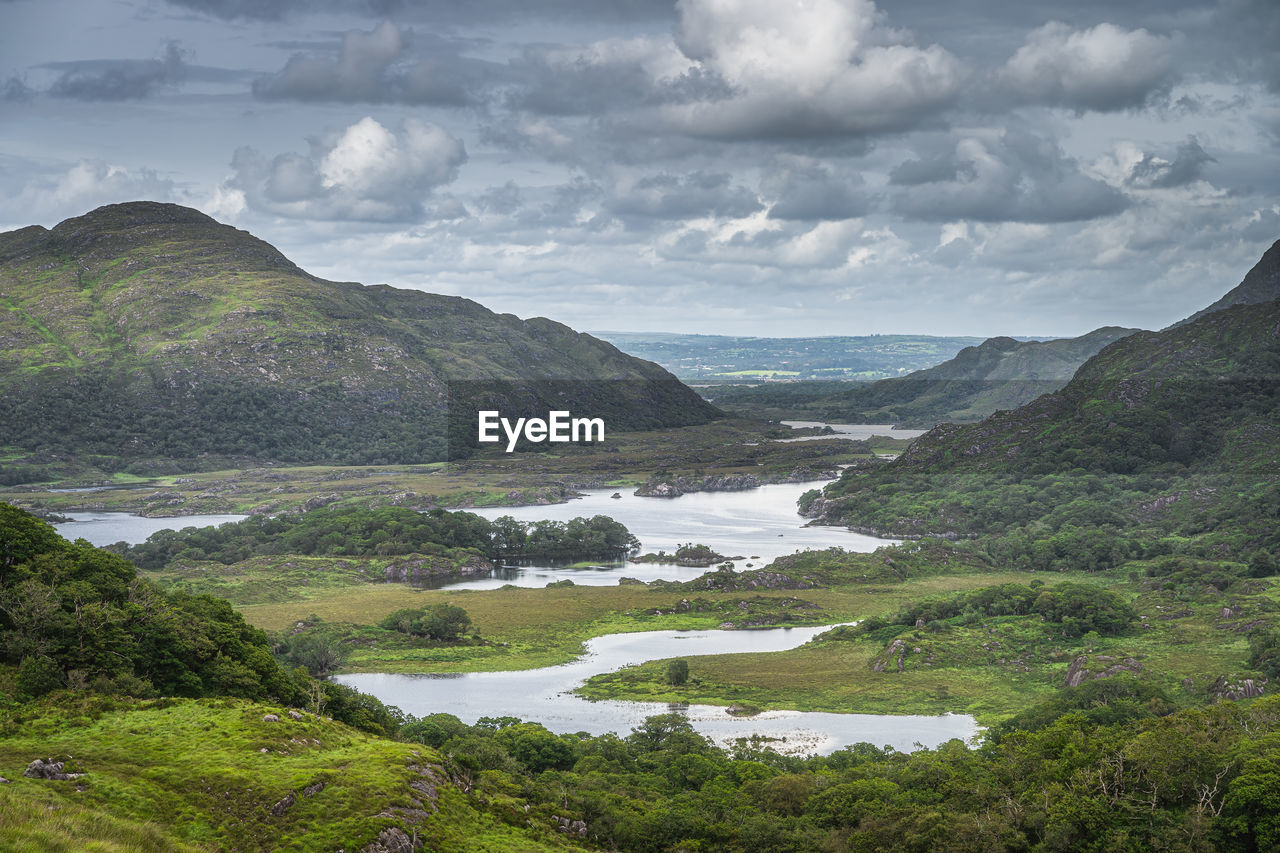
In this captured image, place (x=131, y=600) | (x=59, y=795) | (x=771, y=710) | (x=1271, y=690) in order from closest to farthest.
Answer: (x=59, y=795) → (x=131, y=600) → (x=1271, y=690) → (x=771, y=710)

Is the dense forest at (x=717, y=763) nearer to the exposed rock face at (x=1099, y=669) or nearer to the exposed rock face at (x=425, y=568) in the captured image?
the exposed rock face at (x=1099, y=669)

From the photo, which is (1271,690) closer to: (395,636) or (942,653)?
(942,653)

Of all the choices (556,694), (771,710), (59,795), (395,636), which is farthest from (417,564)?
(59,795)

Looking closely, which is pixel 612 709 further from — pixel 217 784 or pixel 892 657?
pixel 217 784

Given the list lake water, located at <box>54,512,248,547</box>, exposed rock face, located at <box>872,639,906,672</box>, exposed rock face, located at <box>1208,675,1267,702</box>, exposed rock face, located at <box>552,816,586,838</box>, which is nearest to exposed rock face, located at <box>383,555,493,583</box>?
lake water, located at <box>54,512,248,547</box>

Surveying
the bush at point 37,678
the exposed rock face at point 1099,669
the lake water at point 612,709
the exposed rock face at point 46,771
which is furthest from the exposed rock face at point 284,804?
the exposed rock face at point 1099,669
